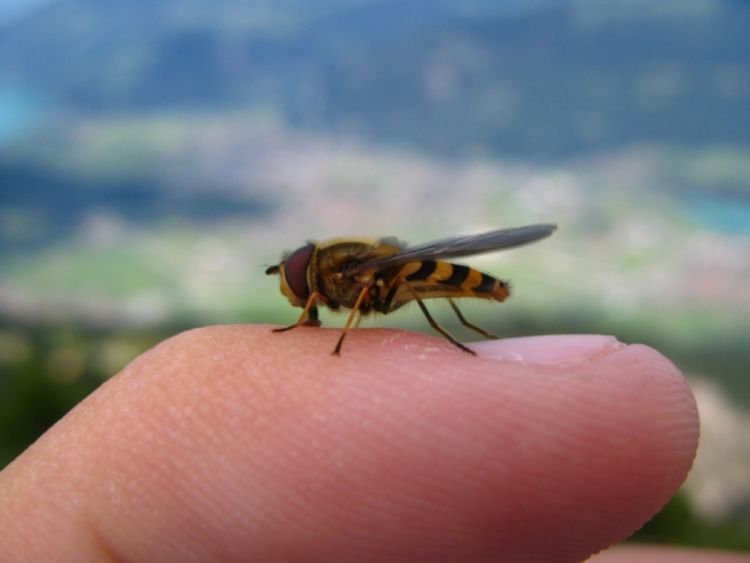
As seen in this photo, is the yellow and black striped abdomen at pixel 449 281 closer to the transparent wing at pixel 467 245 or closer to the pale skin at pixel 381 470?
the transparent wing at pixel 467 245

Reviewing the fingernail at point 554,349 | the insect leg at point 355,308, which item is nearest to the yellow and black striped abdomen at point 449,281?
the insect leg at point 355,308

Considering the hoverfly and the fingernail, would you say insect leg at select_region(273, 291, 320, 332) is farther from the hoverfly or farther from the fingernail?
the fingernail

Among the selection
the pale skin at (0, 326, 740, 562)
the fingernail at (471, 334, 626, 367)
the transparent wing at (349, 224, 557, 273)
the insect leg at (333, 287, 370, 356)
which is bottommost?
the pale skin at (0, 326, 740, 562)

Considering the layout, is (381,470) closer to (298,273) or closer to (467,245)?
(467,245)

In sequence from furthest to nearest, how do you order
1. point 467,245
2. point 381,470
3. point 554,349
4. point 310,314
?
point 310,314
point 467,245
point 554,349
point 381,470

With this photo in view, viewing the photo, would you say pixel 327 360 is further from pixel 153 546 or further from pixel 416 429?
pixel 153 546

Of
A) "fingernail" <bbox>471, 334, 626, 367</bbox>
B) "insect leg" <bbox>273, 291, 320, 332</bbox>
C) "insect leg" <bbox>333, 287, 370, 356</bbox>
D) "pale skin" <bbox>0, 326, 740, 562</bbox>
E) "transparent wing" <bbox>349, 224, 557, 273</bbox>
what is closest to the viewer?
"pale skin" <bbox>0, 326, 740, 562</bbox>

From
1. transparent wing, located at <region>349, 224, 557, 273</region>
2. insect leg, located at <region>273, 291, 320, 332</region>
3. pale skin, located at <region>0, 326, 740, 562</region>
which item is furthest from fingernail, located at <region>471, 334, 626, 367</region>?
insect leg, located at <region>273, 291, 320, 332</region>

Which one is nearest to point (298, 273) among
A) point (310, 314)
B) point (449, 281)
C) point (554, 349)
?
Answer: point (310, 314)
